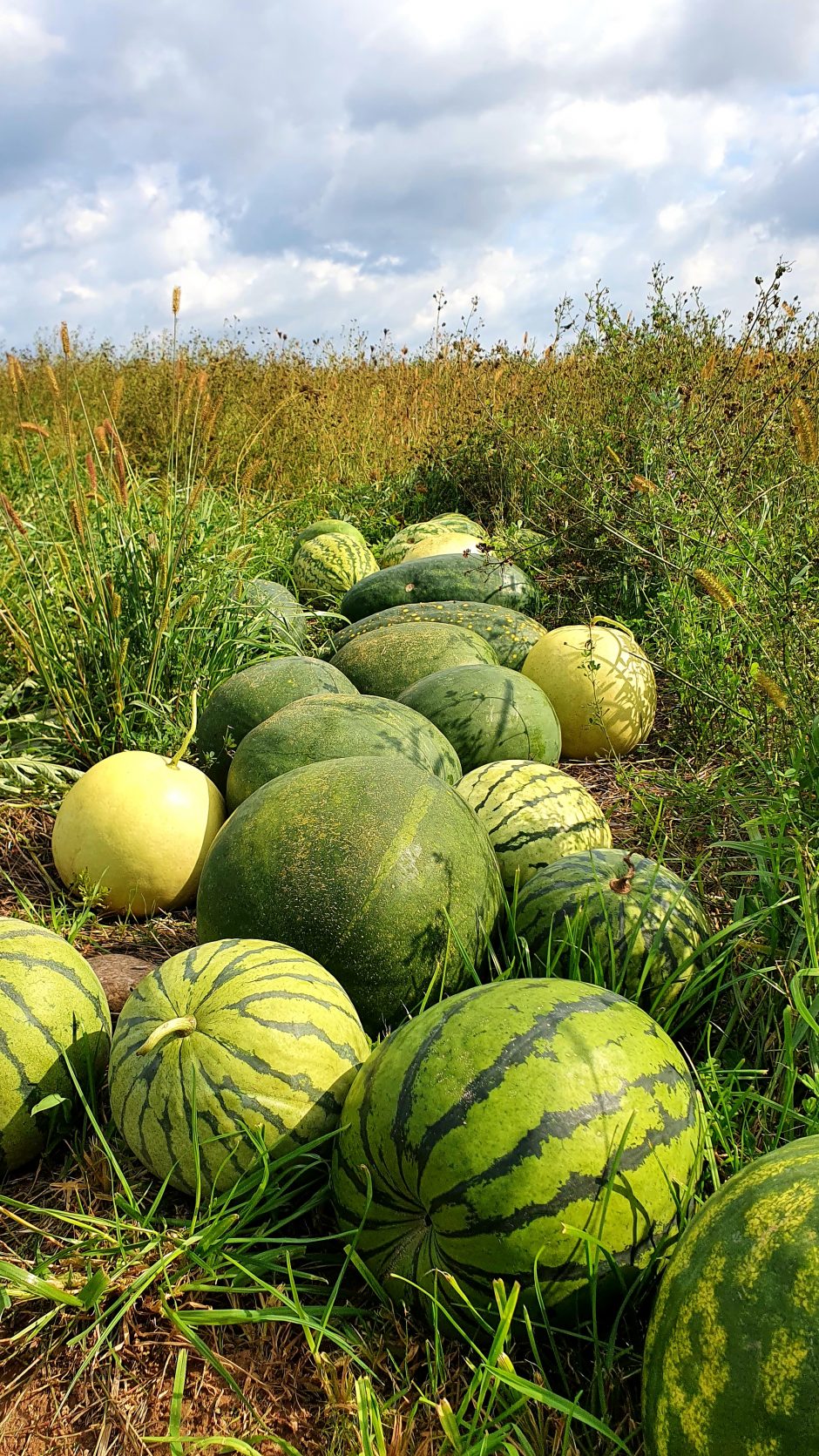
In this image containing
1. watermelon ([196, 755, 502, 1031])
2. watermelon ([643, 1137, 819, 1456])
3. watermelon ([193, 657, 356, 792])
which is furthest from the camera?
watermelon ([193, 657, 356, 792])

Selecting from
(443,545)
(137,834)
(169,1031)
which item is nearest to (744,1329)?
(169,1031)

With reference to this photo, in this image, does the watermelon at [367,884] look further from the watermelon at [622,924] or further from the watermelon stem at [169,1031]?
the watermelon stem at [169,1031]

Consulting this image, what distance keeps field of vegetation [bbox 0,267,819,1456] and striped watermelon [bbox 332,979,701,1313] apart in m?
0.11

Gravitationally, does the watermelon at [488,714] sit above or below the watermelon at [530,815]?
above

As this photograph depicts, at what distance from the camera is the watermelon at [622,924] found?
2.44 meters

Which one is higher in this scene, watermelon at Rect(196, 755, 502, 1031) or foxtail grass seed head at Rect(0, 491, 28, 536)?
foxtail grass seed head at Rect(0, 491, 28, 536)

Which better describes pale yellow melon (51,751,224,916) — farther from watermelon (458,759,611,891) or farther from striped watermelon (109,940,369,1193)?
striped watermelon (109,940,369,1193)

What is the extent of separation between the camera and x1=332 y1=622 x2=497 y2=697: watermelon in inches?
168

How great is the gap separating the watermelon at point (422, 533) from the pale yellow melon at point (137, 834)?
11.3 ft

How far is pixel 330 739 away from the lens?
3127 millimetres

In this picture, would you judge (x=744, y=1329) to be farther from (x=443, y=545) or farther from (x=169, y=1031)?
(x=443, y=545)

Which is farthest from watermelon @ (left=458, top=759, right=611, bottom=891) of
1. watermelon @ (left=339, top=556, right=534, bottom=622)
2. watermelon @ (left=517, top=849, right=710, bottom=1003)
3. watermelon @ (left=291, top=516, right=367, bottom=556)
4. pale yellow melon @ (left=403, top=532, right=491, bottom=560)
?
watermelon @ (left=291, top=516, right=367, bottom=556)

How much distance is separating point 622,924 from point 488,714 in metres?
1.41

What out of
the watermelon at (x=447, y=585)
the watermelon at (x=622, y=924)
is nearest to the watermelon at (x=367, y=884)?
the watermelon at (x=622, y=924)
